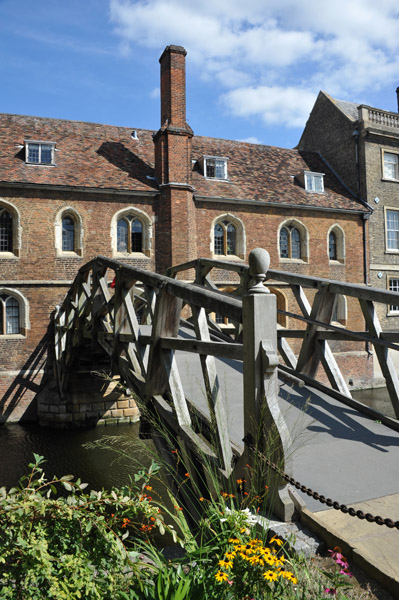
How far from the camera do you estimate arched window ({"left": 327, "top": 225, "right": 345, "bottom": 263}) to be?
64.1 feet

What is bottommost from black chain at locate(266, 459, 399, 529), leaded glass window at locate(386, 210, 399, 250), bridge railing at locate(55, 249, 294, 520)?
black chain at locate(266, 459, 399, 529)

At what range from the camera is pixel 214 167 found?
1838 cm

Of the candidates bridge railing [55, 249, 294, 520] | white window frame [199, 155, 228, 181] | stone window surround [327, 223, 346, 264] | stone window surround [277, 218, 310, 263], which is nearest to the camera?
bridge railing [55, 249, 294, 520]

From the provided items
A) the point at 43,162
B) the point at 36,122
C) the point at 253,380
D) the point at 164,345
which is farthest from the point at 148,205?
the point at 253,380

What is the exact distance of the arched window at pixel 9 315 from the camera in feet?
48.8

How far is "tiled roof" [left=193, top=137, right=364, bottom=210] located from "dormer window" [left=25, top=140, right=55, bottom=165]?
5191 millimetres

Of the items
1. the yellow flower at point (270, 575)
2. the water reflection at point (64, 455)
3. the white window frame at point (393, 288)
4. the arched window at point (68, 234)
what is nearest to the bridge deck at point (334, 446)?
the yellow flower at point (270, 575)

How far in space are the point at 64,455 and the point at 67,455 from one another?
2.9 inches

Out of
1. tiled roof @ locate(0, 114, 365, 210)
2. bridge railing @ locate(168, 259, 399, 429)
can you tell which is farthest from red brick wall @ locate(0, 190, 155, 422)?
bridge railing @ locate(168, 259, 399, 429)

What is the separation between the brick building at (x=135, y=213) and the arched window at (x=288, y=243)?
0.04 m

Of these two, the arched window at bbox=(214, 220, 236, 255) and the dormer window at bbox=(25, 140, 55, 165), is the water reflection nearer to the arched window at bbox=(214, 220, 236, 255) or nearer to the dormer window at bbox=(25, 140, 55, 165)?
the arched window at bbox=(214, 220, 236, 255)

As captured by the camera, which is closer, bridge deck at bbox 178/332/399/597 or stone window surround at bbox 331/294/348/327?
bridge deck at bbox 178/332/399/597

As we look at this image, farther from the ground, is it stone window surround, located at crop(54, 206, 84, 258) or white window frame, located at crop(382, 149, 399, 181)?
white window frame, located at crop(382, 149, 399, 181)

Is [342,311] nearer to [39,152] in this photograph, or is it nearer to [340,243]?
[340,243]
